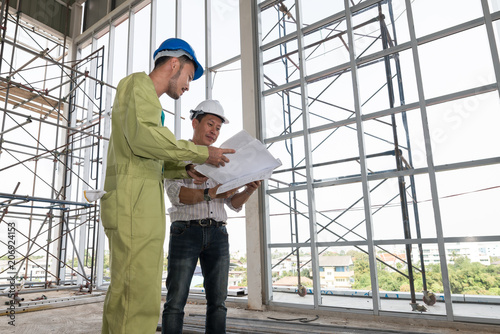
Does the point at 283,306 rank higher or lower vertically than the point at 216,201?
lower

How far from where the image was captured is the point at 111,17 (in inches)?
286

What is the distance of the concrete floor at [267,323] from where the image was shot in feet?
8.73

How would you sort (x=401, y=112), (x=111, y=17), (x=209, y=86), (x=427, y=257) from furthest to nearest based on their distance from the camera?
(x=111, y=17) → (x=209, y=86) → (x=401, y=112) → (x=427, y=257)

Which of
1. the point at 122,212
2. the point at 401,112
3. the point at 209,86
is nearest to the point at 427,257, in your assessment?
the point at 401,112

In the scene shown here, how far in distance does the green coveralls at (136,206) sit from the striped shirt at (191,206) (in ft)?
1.77

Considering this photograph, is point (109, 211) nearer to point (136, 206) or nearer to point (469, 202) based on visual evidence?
point (136, 206)

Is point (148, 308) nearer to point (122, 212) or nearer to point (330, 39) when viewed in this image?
point (122, 212)

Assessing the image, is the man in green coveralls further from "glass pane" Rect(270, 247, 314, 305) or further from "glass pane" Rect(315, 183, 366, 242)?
"glass pane" Rect(270, 247, 314, 305)

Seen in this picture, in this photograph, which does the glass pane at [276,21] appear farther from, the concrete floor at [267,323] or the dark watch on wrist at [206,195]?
the concrete floor at [267,323]

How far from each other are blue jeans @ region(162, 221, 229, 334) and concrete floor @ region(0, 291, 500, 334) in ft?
3.31

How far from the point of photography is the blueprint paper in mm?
1604

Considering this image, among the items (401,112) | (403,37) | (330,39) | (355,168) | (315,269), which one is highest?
(330,39)

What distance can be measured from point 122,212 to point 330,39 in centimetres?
369

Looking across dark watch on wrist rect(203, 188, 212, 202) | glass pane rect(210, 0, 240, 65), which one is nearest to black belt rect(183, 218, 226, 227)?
dark watch on wrist rect(203, 188, 212, 202)
